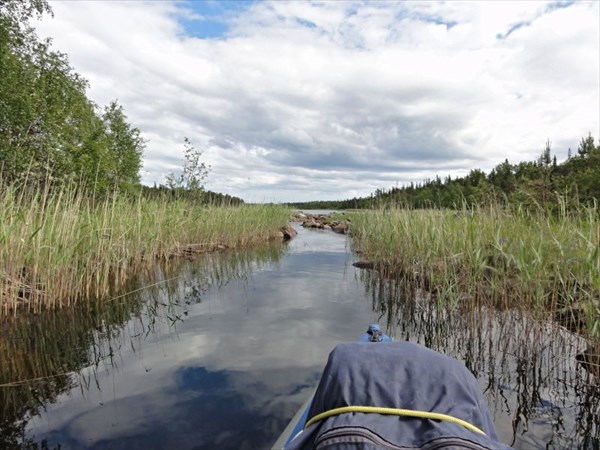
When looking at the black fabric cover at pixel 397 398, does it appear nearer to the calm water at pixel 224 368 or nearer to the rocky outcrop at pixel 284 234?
the calm water at pixel 224 368

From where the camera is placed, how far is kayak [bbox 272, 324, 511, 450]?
117 centimetres

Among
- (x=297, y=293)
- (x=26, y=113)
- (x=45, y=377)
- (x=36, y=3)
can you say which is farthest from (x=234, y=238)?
(x=36, y=3)

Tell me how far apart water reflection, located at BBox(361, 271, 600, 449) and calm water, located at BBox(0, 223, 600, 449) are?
2 centimetres

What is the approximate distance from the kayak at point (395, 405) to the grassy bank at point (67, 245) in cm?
579

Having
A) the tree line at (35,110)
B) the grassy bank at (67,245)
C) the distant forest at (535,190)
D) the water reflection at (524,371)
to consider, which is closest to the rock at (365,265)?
the distant forest at (535,190)

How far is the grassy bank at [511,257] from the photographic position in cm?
395

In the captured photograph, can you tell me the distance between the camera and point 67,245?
6.08 m

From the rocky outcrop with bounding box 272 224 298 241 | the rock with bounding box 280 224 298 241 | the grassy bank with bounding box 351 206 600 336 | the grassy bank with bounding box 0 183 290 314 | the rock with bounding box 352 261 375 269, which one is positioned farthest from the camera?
the rock with bounding box 280 224 298 241

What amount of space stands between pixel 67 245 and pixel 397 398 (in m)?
6.53

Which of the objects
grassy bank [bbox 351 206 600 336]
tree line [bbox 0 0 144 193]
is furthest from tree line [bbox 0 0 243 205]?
grassy bank [bbox 351 206 600 336]

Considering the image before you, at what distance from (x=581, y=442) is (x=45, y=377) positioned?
17.9ft

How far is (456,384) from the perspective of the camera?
1.49 m

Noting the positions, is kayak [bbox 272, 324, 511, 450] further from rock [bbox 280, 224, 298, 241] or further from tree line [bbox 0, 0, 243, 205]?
rock [bbox 280, 224, 298, 241]

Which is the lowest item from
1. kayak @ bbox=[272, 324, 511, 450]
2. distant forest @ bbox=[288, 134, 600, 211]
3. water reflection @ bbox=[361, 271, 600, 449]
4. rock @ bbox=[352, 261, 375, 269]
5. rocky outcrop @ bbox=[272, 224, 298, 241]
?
water reflection @ bbox=[361, 271, 600, 449]
